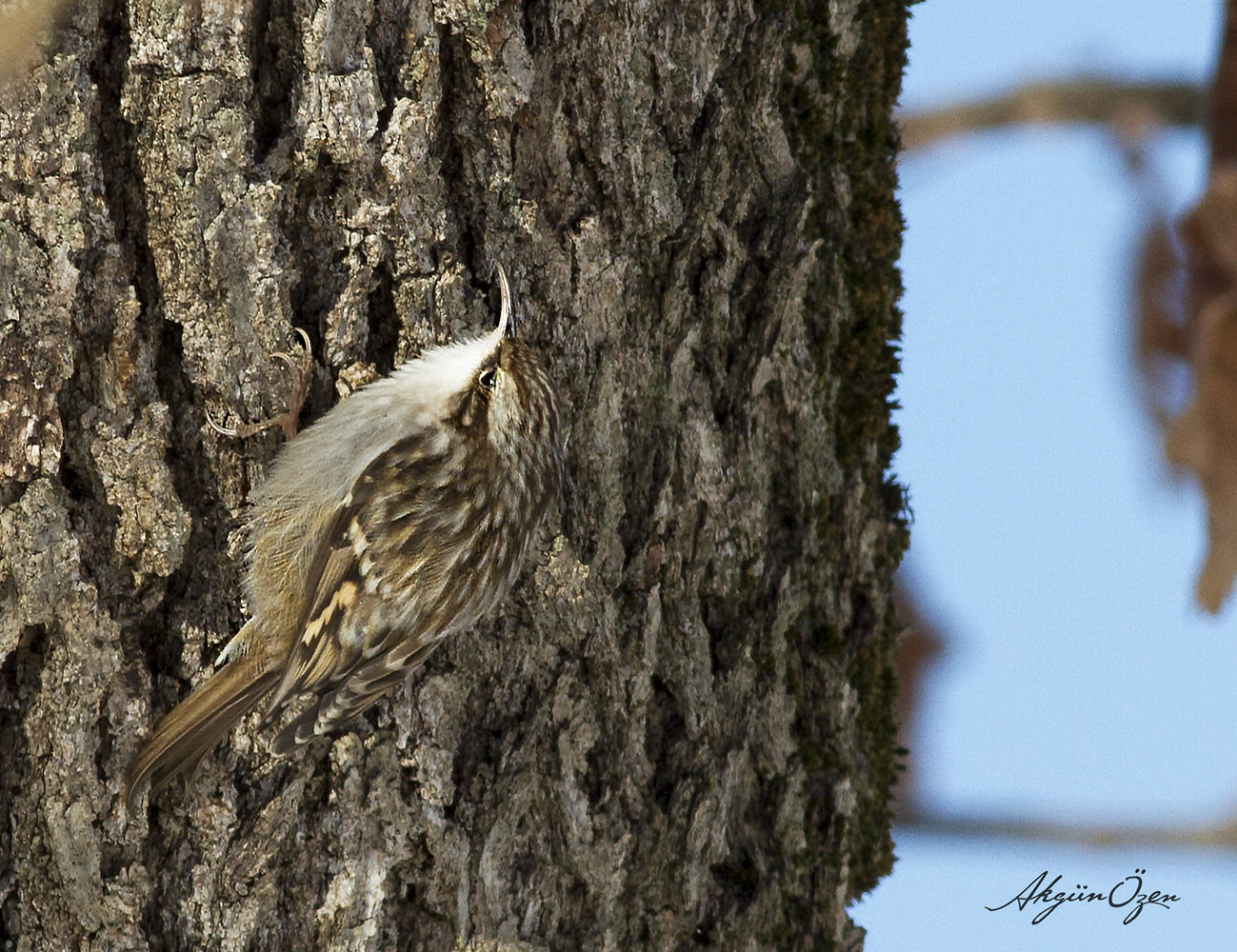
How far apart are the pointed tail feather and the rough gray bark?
4 centimetres

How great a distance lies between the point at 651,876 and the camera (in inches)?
81.2

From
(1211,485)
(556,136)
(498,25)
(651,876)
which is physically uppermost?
(498,25)

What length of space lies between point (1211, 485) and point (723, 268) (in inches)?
42.8

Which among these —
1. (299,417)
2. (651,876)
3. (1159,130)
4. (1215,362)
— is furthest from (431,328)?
(1159,130)

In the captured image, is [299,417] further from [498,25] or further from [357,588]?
[498,25]

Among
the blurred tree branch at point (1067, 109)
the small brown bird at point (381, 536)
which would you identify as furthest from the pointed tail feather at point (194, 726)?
the blurred tree branch at point (1067, 109)

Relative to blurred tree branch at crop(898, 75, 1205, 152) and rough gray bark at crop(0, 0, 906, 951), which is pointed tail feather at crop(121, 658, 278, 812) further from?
blurred tree branch at crop(898, 75, 1205, 152)

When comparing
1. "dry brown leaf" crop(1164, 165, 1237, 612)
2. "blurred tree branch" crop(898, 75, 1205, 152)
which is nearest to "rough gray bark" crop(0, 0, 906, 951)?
"dry brown leaf" crop(1164, 165, 1237, 612)

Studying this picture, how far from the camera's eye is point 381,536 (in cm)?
208

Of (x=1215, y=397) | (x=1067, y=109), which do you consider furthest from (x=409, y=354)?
(x=1067, y=109)

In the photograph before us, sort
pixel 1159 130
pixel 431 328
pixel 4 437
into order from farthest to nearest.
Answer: pixel 1159 130
pixel 431 328
pixel 4 437

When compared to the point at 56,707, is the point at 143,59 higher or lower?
higher

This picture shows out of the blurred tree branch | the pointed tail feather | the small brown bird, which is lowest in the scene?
the pointed tail feather

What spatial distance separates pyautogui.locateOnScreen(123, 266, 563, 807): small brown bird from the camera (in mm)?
1932
